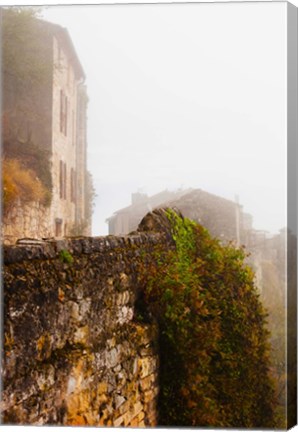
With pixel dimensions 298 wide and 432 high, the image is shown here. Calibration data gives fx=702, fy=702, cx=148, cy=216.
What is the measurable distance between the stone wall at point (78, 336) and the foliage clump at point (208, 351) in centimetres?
16

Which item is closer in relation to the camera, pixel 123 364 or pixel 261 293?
pixel 123 364

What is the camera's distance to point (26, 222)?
5.61m

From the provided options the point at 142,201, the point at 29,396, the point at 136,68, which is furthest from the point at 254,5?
the point at 29,396

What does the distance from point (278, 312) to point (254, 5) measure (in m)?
2.45

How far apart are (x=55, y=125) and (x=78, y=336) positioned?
1879 mm

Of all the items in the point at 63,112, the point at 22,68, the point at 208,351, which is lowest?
the point at 208,351

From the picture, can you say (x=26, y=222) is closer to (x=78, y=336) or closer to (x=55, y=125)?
(x=55, y=125)

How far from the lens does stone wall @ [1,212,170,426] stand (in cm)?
421

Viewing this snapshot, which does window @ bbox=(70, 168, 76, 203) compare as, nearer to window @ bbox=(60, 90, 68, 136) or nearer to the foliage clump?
window @ bbox=(60, 90, 68, 136)

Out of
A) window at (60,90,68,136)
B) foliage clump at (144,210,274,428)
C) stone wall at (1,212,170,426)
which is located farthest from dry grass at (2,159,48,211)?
foliage clump at (144,210,274,428)

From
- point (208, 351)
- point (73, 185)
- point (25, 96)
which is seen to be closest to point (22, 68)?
point (25, 96)

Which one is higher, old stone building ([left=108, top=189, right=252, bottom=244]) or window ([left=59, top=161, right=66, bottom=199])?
window ([left=59, top=161, right=66, bottom=199])

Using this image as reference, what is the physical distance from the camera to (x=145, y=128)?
18.7ft

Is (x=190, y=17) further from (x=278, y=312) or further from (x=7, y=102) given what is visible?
(x=278, y=312)
